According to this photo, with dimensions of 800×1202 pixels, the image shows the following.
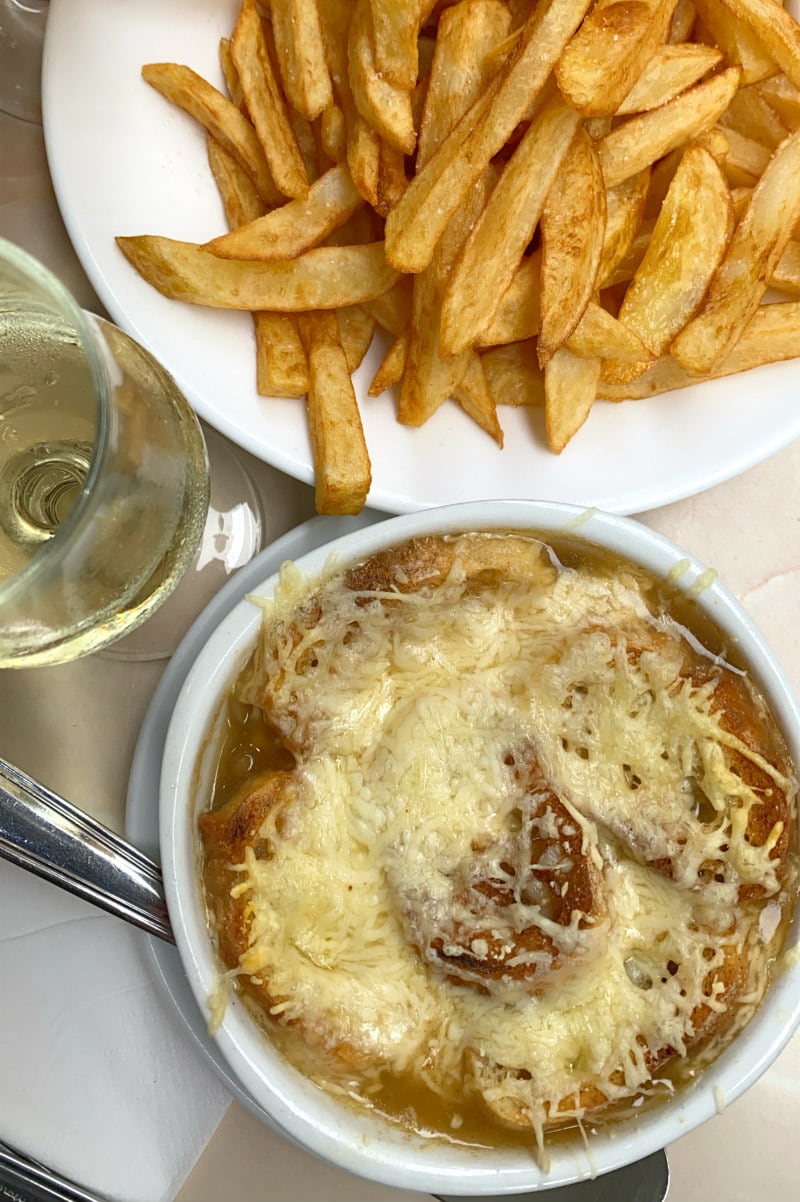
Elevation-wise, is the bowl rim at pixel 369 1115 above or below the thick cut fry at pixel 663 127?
below

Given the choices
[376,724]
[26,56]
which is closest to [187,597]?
[376,724]

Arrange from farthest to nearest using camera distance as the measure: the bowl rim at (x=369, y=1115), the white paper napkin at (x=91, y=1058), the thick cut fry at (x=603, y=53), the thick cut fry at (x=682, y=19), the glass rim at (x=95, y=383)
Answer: the white paper napkin at (x=91, y=1058)
the thick cut fry at (x=682, y=19)
the bowl rim at (x=369, y=1115)
the thick cut fry at (x=603, y=53)
the glass rim at (x=95, y=383)

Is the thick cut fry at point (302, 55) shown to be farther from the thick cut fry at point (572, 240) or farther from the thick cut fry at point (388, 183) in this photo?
the thick cut fry at point (572, 240)

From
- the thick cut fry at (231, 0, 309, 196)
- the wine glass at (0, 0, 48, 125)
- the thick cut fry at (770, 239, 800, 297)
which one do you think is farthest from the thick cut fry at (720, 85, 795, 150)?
the wine glass at (0, 0, 48, 125)

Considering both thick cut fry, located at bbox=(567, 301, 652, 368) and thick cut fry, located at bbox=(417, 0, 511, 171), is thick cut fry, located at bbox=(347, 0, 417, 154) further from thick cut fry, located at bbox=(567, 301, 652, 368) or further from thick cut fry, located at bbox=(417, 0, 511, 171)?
thick cut fry, located at bbox=(567, 301, 652, 368)

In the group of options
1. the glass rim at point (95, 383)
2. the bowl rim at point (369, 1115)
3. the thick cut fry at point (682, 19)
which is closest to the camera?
the glass rim at point (95, 383)

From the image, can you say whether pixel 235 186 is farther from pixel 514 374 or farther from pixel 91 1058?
pixel 91 1058

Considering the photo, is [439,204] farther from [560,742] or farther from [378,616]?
[560,742]

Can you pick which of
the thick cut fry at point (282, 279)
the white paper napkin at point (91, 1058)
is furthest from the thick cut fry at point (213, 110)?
the white paper napkin at point (91, 1058)
